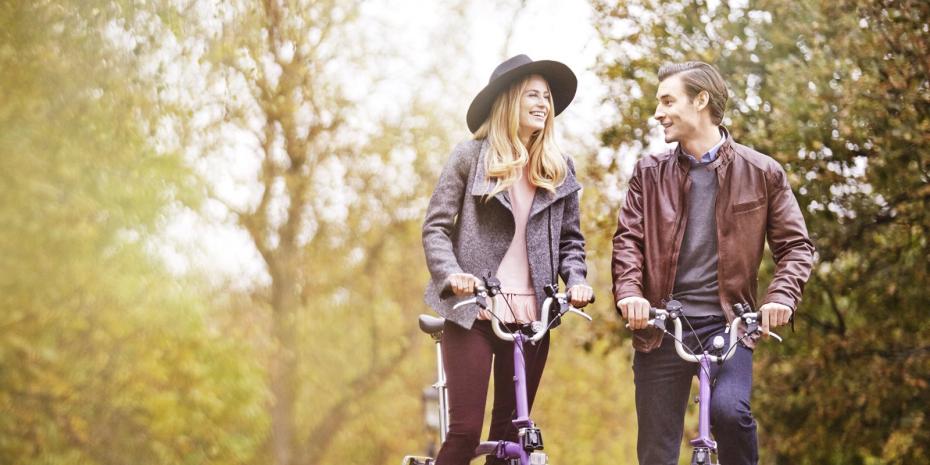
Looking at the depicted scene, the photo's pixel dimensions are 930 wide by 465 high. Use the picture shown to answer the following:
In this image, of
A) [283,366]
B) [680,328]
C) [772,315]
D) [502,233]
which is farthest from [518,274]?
[283,366]

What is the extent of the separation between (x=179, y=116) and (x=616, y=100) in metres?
6.69

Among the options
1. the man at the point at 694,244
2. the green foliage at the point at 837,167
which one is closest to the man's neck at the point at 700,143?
the man at the point at 694,244

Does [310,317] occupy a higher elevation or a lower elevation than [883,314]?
higher

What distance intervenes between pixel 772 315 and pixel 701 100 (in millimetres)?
972

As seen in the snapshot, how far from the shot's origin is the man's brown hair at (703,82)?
5242mm

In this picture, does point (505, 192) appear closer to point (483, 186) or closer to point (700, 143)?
point (483, 186)

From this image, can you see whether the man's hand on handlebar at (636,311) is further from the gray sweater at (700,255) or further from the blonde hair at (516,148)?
the blonde hair at (516,148)

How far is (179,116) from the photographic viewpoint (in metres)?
16.0

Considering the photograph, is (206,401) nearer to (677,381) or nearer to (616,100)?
(616,100)

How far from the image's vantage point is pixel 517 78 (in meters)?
5.56

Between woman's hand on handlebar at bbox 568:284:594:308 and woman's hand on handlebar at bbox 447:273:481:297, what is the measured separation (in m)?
0.39

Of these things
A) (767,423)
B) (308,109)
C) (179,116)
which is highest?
(308,109)

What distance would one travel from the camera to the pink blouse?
5.30 m

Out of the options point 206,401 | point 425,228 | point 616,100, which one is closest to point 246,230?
point 206,401
